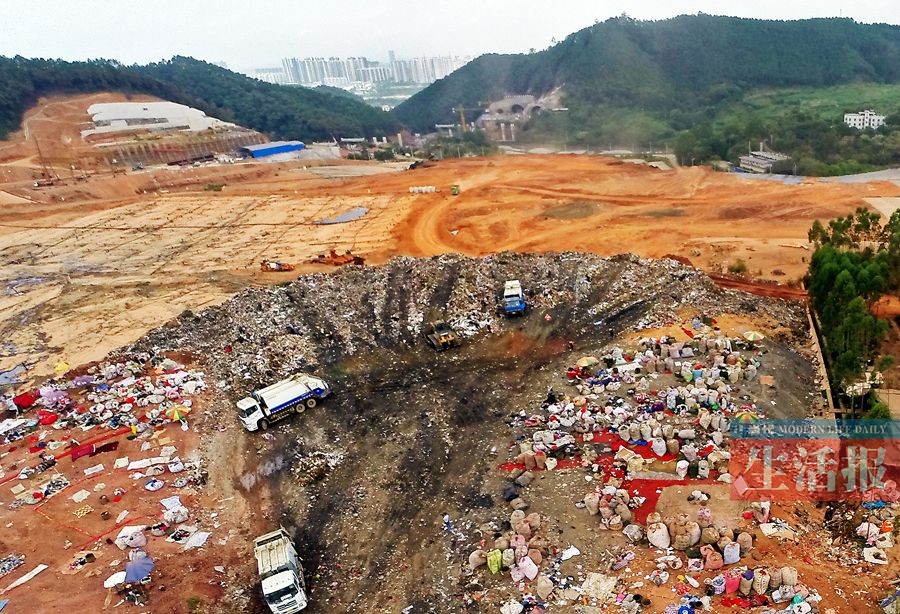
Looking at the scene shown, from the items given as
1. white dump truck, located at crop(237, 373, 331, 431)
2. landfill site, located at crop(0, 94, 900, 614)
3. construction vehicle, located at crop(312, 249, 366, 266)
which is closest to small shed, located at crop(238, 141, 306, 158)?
landfill site, located at crop(0, 94, 900, 614)

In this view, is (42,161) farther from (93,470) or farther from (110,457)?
(93,470)

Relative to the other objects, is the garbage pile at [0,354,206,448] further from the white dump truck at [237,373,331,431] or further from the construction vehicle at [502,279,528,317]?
the construction vehicle at [502,279,528,317]

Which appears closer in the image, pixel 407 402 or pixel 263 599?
pixel 263 599

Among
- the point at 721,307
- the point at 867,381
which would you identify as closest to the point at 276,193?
the point at 721,307

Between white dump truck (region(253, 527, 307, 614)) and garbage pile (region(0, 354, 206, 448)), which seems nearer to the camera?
white dump truck (region(253, 527, 307, 614))

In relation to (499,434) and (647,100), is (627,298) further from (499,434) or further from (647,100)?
(647,100)

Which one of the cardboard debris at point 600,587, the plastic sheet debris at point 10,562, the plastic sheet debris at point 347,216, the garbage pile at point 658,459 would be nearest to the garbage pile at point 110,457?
the plastic sheet debris at point 10,562

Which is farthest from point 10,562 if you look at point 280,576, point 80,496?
point 280,576

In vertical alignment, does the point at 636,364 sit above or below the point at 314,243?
below
